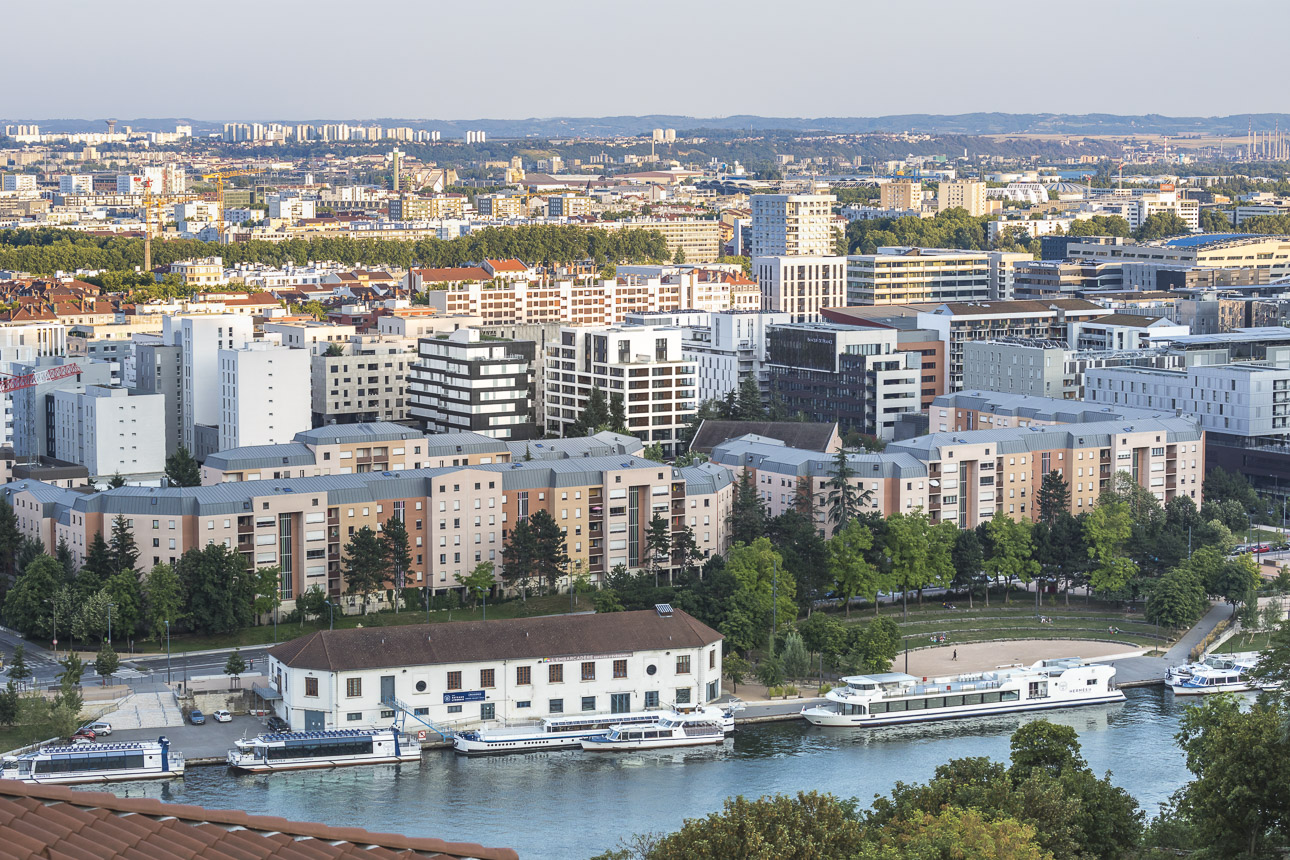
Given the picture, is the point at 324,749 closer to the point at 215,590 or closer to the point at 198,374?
the point at 215,590

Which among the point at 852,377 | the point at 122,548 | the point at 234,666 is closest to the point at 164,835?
the point at 234,666

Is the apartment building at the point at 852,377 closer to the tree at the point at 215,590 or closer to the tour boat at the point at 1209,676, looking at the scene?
the tour boat at the point at 1209,676

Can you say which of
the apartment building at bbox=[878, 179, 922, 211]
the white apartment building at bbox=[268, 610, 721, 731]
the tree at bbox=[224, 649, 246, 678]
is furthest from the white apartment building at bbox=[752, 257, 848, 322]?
the apartment building at bbox=[878, 179, 922, 211]

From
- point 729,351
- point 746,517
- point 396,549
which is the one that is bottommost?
point 396,549

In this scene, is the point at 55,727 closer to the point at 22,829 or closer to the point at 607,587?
the point at 607,587

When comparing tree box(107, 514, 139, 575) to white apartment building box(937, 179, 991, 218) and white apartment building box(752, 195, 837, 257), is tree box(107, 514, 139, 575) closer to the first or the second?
white apartment building box(752, 195, 837, 257)

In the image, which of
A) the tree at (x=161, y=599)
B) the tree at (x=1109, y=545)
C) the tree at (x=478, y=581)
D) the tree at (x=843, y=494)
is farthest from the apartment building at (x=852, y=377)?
the tree at (x=161, y=599)
